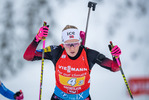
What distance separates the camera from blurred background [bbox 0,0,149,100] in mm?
4258

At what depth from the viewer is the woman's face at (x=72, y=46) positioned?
79.7 inches

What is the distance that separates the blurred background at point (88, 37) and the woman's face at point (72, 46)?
1.98 metres

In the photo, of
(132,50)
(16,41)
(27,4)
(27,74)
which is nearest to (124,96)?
(132,50)

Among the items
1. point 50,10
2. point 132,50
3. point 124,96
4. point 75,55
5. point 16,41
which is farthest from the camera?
point 132,50

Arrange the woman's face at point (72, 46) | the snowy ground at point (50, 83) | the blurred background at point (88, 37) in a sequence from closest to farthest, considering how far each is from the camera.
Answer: the woman's face at point (72, 46)
the snowy ground at point (50, 83)
the blurred background at point (88, 37)

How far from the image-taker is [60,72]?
2.13 m

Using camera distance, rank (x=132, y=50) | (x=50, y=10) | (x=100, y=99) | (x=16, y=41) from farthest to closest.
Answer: (x=132, y=50), (x=50, y=10), (x=16, y=41), (x=100, y=99)

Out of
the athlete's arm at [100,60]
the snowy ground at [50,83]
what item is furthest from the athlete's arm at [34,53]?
the snowy ground at [50,83]

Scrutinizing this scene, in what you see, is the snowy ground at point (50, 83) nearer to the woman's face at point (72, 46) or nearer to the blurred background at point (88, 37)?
the blurred background at point (88, 37)

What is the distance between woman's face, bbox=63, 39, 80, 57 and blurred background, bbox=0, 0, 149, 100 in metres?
1.98

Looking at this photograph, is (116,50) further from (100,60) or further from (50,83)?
(50,83)

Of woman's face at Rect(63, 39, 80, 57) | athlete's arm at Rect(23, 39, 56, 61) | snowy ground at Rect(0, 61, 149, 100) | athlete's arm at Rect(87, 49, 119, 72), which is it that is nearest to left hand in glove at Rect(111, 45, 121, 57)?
athlete's arm at Rect(87, 49, 119, 72)

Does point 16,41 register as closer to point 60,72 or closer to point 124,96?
point 60,72

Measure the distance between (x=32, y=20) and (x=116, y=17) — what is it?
2.90 meters
